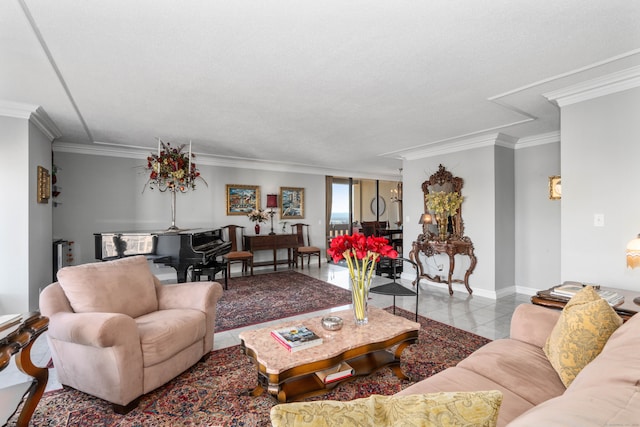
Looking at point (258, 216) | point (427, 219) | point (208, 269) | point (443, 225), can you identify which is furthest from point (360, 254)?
point (258, 216)

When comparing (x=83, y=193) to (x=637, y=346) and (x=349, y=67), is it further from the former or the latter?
(x=637, y=346)

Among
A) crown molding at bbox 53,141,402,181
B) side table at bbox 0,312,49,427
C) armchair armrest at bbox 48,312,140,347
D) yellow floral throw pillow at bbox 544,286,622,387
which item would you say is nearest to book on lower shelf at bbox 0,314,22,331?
side table at bbox 0,312,49,427

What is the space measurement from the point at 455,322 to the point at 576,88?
104 inches

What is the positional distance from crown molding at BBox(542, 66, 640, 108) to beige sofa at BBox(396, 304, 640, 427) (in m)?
2.13

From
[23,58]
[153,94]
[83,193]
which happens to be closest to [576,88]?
[153,94]

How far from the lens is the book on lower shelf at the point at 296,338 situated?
6.14ft

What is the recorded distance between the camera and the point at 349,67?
250 cm

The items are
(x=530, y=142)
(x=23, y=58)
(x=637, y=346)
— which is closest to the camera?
(x=637, y=346)

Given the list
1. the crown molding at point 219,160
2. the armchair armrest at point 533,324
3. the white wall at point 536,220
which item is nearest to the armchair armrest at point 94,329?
the armchair armrest at point 533,324

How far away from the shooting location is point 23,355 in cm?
165

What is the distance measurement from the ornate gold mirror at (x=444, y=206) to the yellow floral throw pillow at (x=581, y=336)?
11.7 ft

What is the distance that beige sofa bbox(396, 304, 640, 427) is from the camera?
60 centimetres

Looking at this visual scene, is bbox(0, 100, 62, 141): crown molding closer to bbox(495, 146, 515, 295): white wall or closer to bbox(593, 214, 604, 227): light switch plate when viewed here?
bbox(593, 214, 604, 227): light switch plate

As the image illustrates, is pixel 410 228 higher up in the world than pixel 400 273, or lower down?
higher up
